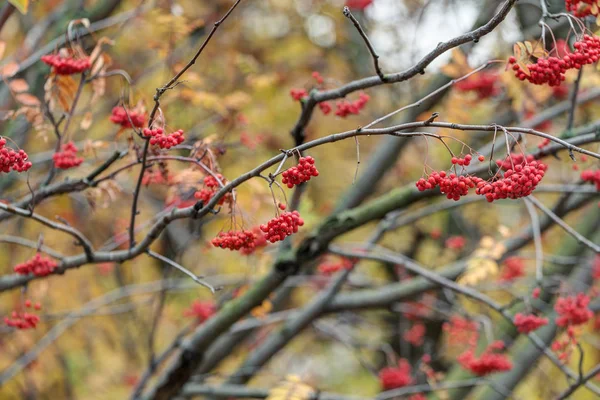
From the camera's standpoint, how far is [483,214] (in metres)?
8.57

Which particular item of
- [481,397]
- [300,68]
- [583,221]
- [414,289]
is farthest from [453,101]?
[300,68]

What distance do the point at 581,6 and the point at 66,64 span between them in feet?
8.24

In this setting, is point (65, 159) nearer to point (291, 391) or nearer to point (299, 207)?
point (299, 207)

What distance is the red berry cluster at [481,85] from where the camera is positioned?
216 inches

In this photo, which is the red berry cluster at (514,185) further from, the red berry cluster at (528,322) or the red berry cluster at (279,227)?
the red berry cluster at (528,322)

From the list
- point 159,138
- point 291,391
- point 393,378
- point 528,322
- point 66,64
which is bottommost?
point 291,391

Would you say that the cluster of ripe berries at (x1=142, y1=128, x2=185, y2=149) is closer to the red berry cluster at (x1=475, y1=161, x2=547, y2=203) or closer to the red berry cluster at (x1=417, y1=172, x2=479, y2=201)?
the red berry cluster at (x1=417, y1=172, x2=479, y2=201)

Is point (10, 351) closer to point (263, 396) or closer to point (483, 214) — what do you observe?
point (263, 396)

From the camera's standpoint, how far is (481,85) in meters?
5.49

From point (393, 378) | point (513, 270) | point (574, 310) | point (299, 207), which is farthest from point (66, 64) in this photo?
point (513, 270)

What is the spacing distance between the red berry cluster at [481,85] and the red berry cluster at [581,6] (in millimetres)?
2591

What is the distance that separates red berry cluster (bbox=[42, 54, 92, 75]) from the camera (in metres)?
3.15

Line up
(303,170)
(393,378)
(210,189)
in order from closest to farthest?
(303,170) < (210,189) < (393,378)

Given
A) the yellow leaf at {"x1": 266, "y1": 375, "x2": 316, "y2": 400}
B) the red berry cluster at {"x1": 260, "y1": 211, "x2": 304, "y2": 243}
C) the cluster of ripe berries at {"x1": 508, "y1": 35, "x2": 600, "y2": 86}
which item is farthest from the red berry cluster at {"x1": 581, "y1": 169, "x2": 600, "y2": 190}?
the yellow leaf at {"x1": 266, "y1": 375, "x2": 316, "y2": 400}
